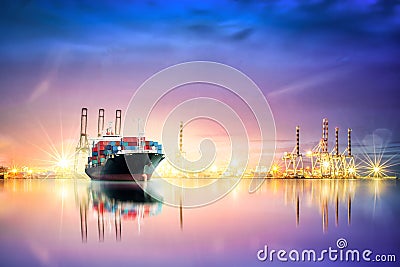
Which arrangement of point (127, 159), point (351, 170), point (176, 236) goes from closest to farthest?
1. point (176, 236)
2. point (127, 159)
3. point (351, 170)

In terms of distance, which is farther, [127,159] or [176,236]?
[127,159]

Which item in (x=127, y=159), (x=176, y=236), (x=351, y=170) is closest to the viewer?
(x=176, y=236)

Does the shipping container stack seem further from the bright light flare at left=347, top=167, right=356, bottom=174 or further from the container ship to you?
the bright light flare at left=347, top=167, right=356, bottom=174

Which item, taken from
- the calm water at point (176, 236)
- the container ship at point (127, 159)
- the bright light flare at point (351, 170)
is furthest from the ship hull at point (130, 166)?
the bright light flare at point (351, 170)

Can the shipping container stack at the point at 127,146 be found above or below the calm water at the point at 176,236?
above

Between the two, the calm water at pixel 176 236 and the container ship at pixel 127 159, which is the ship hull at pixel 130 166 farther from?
the calm water at pixel 176 236

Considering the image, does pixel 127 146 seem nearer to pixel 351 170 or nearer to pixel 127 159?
pixel 127 159

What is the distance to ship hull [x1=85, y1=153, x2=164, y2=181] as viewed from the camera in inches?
2362

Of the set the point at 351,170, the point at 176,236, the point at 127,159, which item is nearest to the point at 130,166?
the point at 127,159

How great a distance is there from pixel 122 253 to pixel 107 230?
4.50 meters

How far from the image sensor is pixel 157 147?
66250mm

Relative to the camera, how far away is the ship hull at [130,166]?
2362 inches

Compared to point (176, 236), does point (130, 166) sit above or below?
above

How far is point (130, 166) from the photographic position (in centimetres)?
6059
